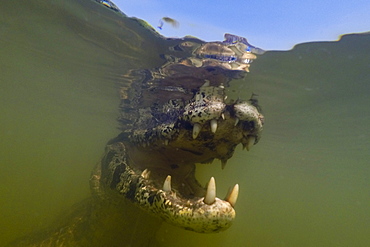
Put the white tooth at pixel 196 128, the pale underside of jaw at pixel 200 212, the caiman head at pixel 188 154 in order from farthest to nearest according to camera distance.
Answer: the white tooth at pixel 196 128 → the caiman head at pixel 188 154 → the pale underside of jaw at pixel 200 212

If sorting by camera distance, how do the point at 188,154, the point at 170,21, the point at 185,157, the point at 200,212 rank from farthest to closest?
the point at 170,21
the point at 185,157
the point at 188,154
the point at 200,212

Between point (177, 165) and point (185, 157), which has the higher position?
point (185, 157)

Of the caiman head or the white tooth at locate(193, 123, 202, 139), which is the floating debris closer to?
the caiman head

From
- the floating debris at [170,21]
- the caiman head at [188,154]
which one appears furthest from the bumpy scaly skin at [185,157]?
the floating debris at [170,21]

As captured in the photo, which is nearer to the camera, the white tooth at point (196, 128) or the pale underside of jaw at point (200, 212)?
the pale underside of jaw at point (200, 212)

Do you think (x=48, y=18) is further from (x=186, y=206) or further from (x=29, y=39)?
(x=186, y=206)

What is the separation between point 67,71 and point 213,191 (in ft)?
47.6

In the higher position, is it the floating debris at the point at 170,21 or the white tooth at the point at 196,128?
the floating debris at the point at 170,21

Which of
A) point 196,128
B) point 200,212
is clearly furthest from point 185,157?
point 200,212

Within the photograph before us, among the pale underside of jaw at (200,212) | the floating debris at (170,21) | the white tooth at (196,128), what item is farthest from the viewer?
the floating debris at (170,21)

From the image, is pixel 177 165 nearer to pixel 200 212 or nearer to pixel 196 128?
pixel 196 128

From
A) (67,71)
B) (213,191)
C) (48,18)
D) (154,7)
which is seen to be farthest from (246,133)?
(67,71)

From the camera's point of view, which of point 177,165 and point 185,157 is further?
point 177,165

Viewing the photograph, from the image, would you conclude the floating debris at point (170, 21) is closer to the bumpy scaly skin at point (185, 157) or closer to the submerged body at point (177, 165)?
the submerged body at point (177, 165)
